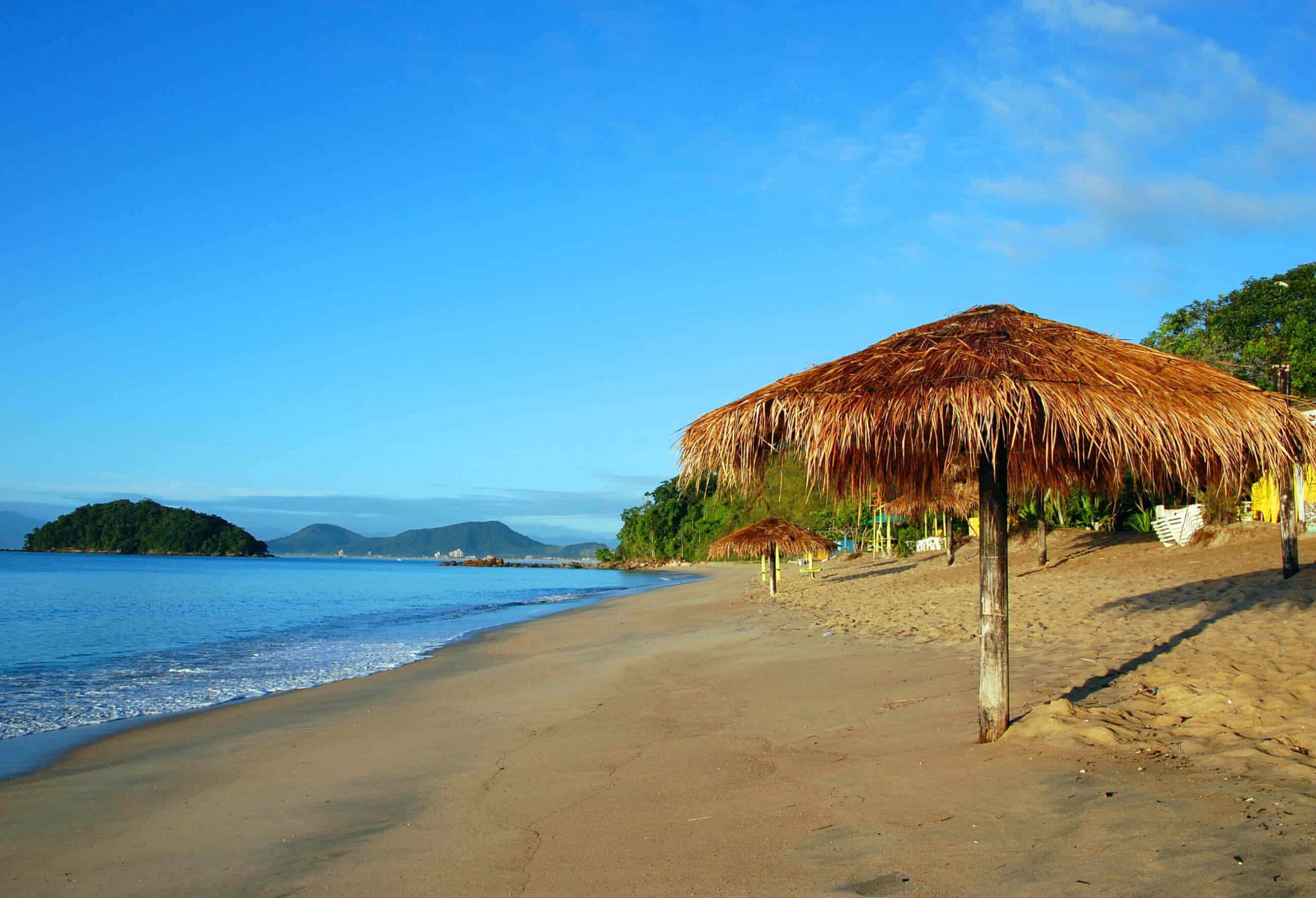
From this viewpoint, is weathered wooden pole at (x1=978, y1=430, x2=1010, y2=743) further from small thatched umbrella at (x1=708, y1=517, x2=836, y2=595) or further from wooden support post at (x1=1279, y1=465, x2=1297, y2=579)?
small thatched umbrella at (x1=708, y1=517, x2=836, y2=595)

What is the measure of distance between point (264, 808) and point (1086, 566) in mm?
15364

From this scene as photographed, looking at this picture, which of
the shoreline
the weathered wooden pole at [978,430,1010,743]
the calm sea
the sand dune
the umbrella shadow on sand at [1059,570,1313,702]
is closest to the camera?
the sand dune

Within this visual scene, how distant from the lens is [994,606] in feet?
16.5

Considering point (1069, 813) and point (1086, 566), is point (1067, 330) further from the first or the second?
point (1086, 566)

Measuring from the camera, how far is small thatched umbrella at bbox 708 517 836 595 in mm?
21562

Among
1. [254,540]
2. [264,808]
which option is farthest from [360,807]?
[254,540]

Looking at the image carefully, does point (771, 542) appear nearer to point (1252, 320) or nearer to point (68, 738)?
point (68, 738)

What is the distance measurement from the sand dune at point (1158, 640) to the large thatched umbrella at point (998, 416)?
96 cm

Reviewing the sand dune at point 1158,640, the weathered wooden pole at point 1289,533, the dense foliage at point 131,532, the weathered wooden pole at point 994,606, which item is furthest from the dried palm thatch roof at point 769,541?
the dense foliage at point 131,532

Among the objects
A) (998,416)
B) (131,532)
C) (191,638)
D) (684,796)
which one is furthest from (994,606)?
(131,532)

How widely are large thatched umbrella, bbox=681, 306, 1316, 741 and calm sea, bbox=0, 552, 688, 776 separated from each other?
6.84 metres

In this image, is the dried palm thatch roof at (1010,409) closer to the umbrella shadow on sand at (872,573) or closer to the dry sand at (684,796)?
the dry sand at (684,796)

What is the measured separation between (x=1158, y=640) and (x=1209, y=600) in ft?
8.60

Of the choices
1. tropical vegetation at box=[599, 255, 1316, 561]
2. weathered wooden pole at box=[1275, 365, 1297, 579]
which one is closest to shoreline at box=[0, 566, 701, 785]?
tropical vegetation at box=[599, 255, 1316, 561]
